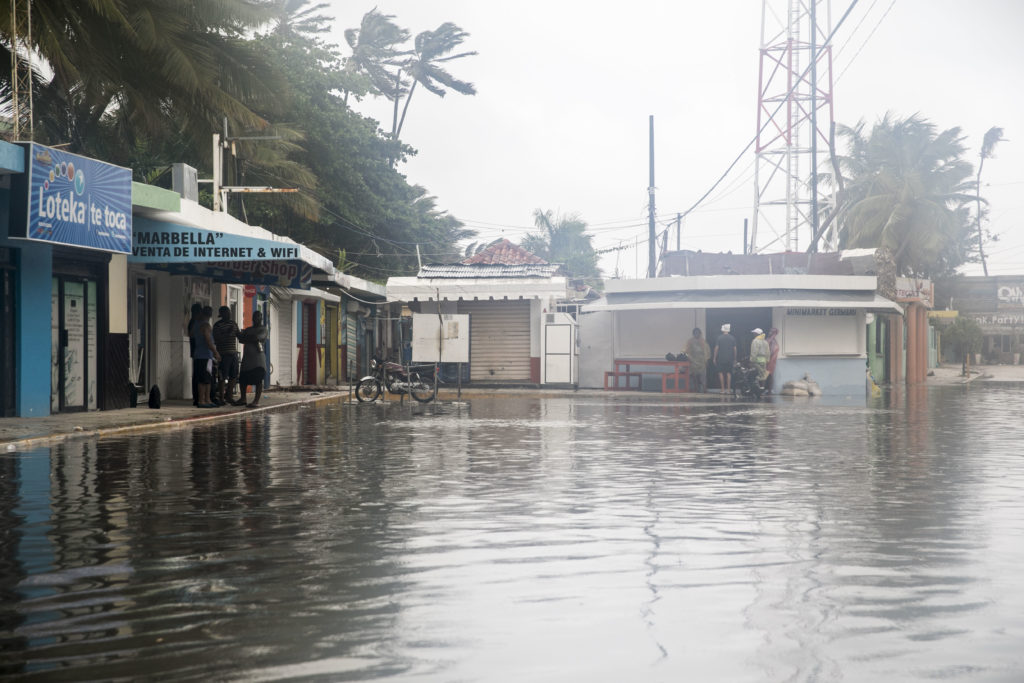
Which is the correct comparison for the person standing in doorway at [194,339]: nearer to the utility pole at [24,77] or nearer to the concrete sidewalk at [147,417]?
the concrete sidewalk at [147,417]

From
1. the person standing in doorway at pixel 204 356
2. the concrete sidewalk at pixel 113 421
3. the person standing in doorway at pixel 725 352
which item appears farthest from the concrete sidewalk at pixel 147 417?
the person standing in doorway at pixel 725 352

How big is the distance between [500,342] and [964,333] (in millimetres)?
40228

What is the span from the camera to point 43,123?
102ft

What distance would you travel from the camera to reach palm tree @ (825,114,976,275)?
2335 inches

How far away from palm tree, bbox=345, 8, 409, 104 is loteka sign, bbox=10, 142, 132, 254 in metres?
40.7

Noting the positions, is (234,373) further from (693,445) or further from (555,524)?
(555,524)

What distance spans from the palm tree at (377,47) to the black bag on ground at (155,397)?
39406 mm

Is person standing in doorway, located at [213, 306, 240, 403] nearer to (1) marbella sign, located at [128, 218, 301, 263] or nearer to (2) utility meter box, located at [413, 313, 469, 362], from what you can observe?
(1) marbella sign, located at [128, 218, 301, 263]

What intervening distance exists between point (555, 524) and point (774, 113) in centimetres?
3707

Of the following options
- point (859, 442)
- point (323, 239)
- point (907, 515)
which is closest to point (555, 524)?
point (907, 515)

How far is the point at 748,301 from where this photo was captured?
3512cm

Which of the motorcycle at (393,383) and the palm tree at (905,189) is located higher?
the palm tree at (905,189)

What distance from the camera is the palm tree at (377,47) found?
59.0 meters

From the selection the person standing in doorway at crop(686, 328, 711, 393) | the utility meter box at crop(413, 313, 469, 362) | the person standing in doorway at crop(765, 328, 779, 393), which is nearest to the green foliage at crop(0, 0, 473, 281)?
the utility meter box at crop(413, 313, 469, 362)
